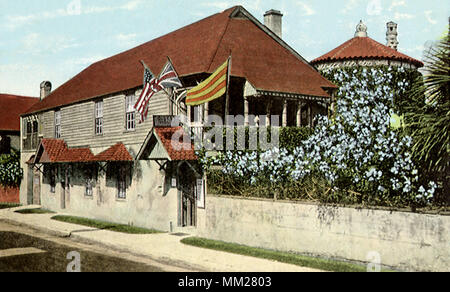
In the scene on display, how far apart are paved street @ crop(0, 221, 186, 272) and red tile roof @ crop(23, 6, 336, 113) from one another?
7555mm

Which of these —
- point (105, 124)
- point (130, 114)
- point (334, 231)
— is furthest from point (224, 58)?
point (334, 231)

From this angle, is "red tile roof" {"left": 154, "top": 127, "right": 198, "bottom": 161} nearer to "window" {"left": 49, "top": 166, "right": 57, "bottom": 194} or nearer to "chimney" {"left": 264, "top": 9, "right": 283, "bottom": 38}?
"chimney" {"left": 264, "top": 9, "right": 283, "bottom": 38}

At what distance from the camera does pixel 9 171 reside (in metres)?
34.9

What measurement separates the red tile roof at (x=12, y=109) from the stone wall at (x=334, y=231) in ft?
94.5

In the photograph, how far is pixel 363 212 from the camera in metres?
11.6

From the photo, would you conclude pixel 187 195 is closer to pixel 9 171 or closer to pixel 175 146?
pixel 175 146

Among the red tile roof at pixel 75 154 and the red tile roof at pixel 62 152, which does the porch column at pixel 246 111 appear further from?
the red tile roof at pixel 62 152

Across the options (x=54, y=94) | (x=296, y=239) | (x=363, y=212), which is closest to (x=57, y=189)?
(x=54, y=94)

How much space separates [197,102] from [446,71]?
27.8 ft

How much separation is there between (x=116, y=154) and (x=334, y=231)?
41.2ft

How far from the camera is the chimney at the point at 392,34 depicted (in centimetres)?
3597

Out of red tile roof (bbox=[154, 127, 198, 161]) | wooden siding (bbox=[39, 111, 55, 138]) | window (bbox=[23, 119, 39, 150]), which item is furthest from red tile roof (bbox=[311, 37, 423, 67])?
window (bbox=[23, 119, 39, 150])

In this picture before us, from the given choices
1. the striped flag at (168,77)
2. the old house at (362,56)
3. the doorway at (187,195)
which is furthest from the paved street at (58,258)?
the old house at (362,56)

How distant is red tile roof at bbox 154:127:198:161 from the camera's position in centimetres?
1761
